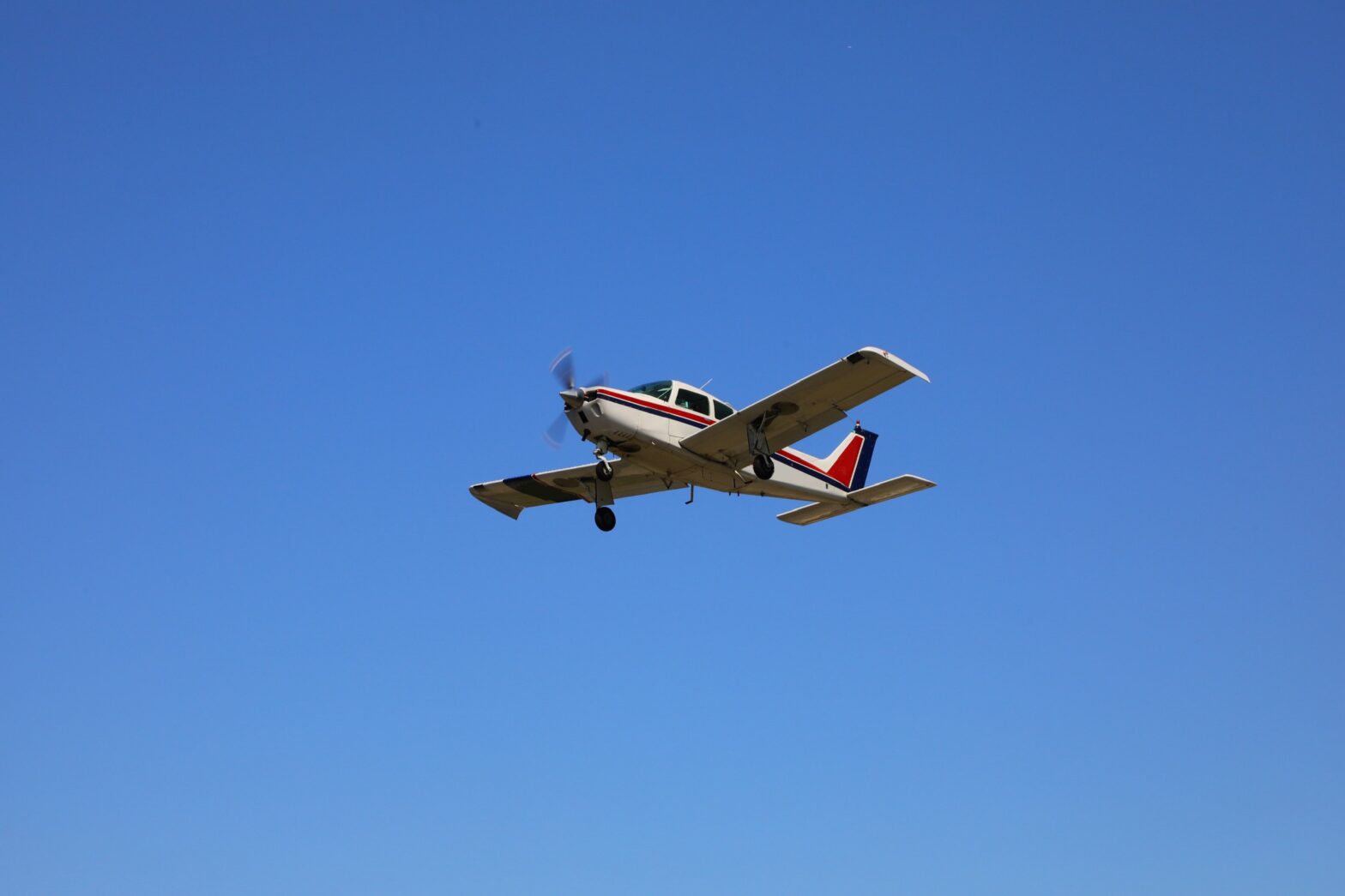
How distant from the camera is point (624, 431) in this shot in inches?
1206

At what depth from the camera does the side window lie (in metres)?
31.4

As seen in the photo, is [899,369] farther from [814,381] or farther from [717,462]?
[717,462]

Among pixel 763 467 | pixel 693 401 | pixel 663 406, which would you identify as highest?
pixel 693 401

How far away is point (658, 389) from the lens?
→ 31.2m

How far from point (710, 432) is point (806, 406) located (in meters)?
2.32

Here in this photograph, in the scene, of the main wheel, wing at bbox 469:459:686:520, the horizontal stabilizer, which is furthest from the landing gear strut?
the horizontal stabilizer

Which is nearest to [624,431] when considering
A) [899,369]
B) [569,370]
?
[569,370]

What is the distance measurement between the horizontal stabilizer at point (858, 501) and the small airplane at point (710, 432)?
0.15ft

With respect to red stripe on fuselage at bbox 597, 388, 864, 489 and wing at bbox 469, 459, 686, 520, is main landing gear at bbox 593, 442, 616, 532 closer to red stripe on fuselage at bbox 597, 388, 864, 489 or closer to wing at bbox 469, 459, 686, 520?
wing at bbox 469, 459, 686, 520

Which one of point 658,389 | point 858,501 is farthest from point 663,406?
point 858,501

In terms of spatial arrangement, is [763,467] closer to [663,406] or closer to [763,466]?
[763,466]

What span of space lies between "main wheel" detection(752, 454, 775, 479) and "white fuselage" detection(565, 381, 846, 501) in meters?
1.16

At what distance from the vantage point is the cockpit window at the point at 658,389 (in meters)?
31.1

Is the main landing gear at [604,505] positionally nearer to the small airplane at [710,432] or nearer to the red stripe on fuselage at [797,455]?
the small airplane at [710,432]
